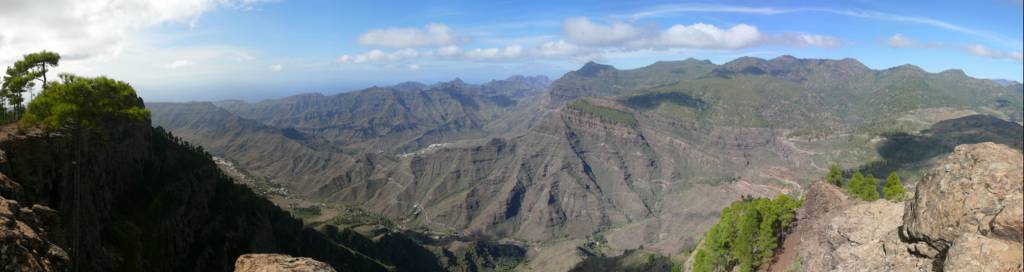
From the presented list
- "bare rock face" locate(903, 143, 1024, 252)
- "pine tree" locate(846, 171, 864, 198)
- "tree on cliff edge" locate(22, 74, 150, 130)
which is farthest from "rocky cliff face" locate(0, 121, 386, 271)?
"pine tree" locate(846, 171, 864, 198)

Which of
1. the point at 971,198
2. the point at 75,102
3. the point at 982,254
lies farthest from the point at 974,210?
the point at 75,102

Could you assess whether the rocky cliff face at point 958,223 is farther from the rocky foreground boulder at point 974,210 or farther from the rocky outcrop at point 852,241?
the rocky outcrop at point 852,241

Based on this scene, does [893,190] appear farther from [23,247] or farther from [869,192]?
[23,247]

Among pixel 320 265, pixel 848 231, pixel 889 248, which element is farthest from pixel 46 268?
pixel 848 231

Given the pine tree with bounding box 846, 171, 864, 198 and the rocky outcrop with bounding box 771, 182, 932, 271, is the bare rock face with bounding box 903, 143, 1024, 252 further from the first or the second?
the pine tree with bounding box 846, 171, 864, 198

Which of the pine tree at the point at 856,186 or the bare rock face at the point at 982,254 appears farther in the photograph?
the pine tree at the point at 856,186

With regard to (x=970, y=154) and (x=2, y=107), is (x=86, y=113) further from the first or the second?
(x=970, y=154)

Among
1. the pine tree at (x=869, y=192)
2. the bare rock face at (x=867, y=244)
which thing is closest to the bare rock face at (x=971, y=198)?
the bare rock face at (x=867, y=244)
